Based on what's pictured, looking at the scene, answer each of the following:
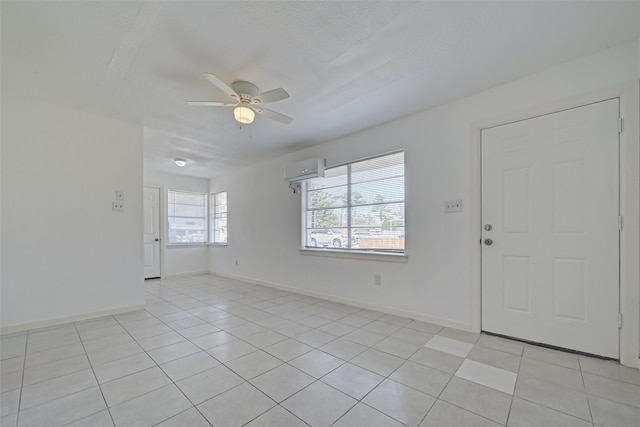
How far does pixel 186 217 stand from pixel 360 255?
15.9 ft

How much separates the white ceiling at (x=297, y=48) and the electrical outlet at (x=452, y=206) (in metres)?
1.09

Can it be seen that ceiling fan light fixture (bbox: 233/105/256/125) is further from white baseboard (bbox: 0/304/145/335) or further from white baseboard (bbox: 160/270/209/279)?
white baseboard (bbox: 160/270/209/279)

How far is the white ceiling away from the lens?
1.70m

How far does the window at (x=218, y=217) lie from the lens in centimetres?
652

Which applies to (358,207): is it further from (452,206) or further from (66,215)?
(66,215)

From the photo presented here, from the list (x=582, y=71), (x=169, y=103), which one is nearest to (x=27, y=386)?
(x=169, y=103)

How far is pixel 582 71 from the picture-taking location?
2201mm

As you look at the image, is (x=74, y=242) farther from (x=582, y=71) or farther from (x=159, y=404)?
(x=582, y=71)

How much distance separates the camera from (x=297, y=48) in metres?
2.02

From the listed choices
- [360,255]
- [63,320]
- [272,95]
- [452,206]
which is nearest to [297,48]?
[272,95]

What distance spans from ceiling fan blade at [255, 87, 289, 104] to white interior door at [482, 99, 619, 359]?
6.71 ft

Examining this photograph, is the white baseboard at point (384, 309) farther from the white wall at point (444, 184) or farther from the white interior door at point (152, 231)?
the white interior door at point (152, 231)

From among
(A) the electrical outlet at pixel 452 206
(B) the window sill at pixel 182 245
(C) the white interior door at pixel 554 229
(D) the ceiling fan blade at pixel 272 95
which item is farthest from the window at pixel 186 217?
(C) the white interior door at pixel 554 229

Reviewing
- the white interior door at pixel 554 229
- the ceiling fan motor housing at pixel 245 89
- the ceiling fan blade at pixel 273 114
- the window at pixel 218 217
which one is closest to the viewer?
the white interior door at pixel 554 229
